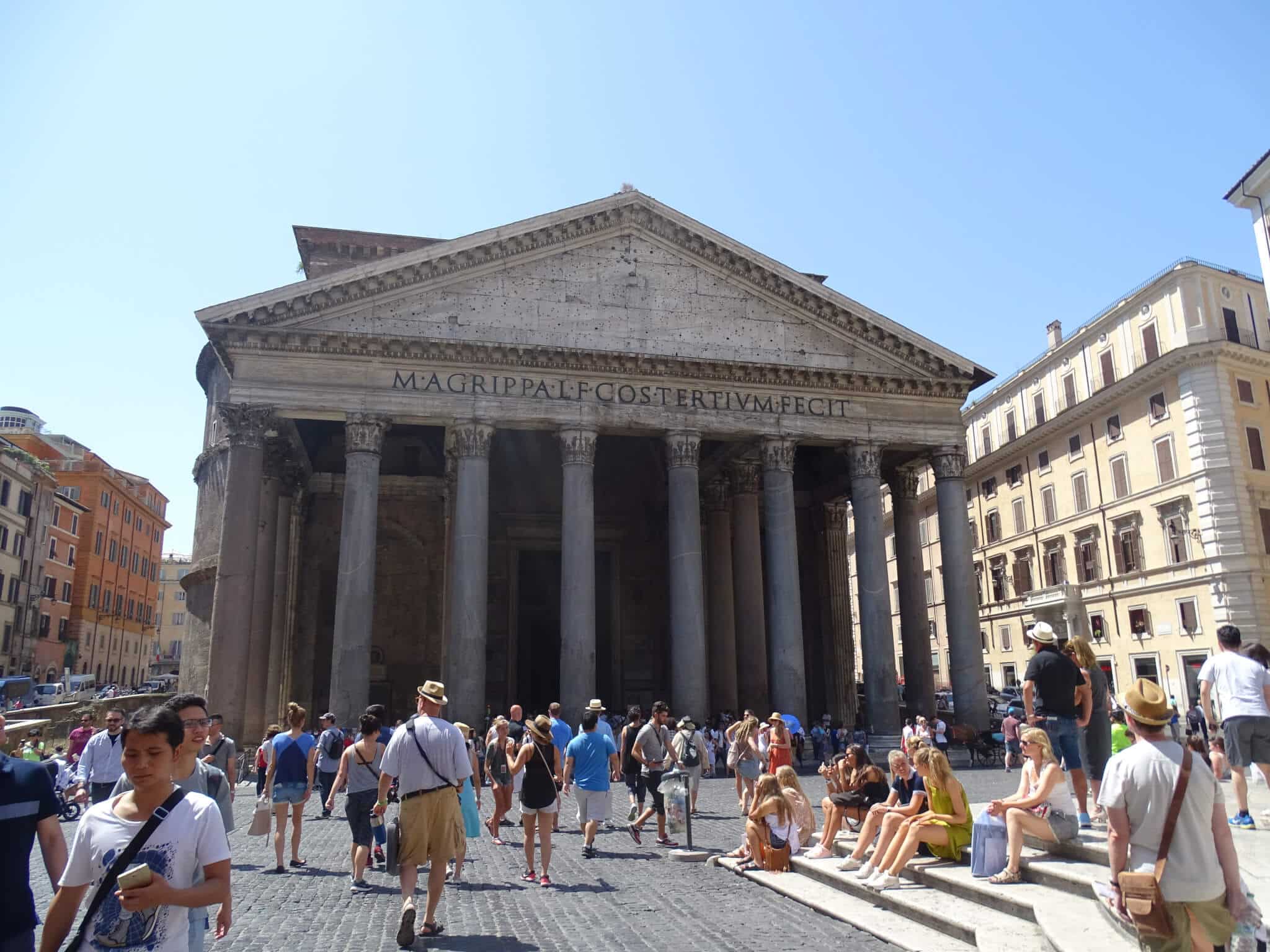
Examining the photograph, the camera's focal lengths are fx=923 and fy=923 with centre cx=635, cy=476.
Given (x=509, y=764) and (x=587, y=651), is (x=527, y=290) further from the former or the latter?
(x=509, y=764)

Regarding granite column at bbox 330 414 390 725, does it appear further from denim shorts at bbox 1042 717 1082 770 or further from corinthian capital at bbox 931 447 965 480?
denim shorts at bbox 1042 717 1082 770

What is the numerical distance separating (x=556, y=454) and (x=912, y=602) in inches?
427

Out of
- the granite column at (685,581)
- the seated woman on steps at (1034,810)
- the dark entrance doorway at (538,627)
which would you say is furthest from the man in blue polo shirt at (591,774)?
the dark entrance doorway at (538,627)

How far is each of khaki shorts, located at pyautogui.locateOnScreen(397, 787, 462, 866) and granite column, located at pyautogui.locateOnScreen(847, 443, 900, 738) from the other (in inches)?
618

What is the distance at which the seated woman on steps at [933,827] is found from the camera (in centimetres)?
703

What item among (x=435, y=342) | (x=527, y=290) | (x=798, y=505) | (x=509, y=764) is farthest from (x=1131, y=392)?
(x=509, y=764)

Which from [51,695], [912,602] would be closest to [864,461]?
[912,602]

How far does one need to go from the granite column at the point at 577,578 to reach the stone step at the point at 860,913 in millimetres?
10561

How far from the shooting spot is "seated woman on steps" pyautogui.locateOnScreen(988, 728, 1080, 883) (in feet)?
20.8

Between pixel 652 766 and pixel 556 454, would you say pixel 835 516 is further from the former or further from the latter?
pixel 652 766

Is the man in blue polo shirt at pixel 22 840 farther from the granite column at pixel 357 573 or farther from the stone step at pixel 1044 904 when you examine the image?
the granite column at pixel 357 573

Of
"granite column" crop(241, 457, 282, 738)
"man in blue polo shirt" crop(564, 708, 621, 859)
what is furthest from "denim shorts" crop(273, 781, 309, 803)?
"granite column" crop(241, 457, 282, 738)

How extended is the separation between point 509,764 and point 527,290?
1234cm

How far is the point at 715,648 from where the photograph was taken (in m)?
24.0
